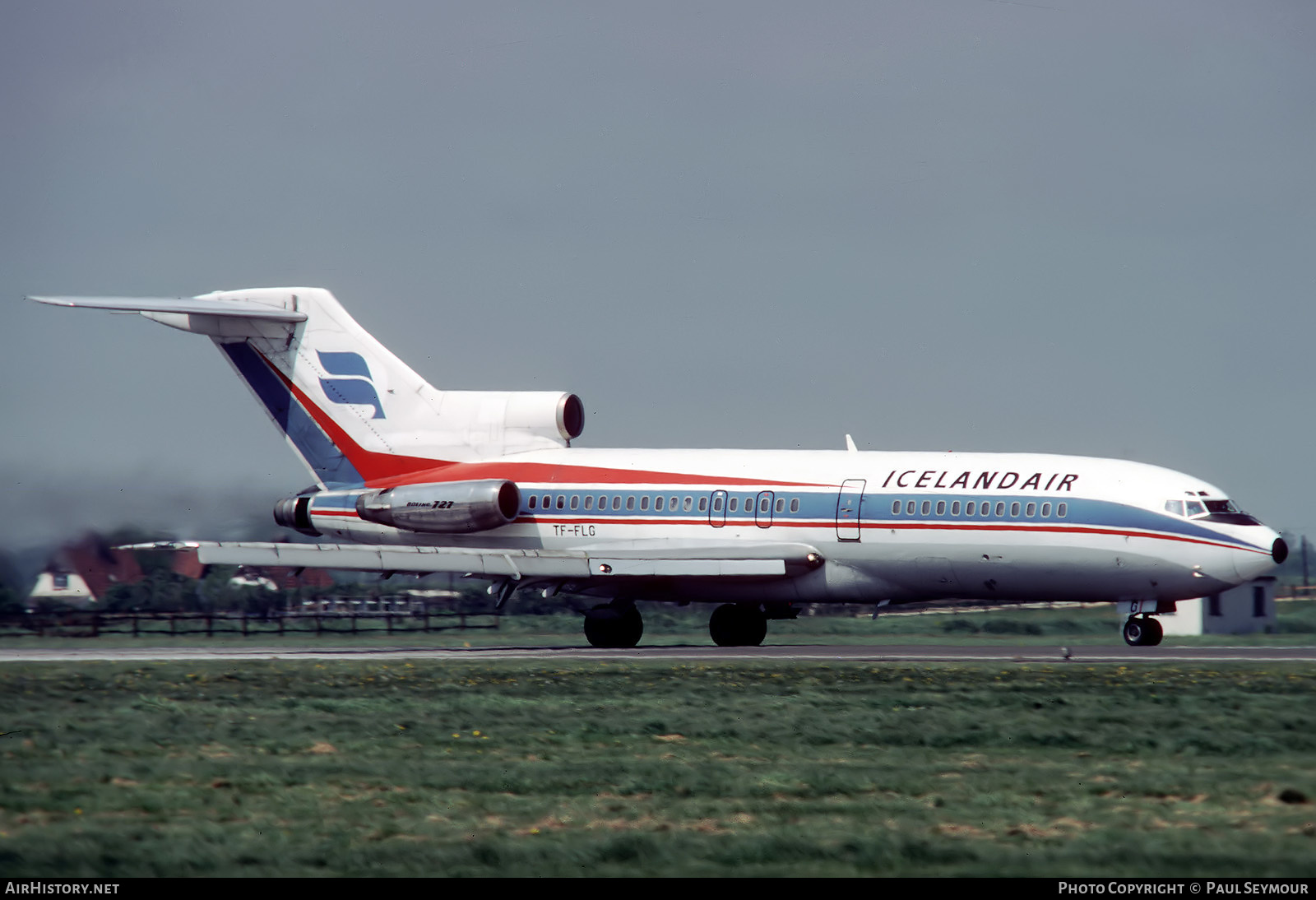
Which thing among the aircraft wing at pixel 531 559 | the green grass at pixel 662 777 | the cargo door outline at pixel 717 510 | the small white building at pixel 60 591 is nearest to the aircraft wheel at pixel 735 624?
the aircraft wing at pixel 531 559

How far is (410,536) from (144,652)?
8.14 m

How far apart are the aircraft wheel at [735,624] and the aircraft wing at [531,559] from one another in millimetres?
2439

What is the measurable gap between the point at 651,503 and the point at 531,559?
3594 mm

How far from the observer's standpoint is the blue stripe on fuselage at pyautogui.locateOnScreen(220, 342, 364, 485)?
46.1 meters

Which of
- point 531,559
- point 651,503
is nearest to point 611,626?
point 531,559

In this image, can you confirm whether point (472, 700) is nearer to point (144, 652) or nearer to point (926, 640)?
point (144, 652)

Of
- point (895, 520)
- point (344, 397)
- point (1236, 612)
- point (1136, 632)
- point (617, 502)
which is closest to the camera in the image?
point (1136, 632)

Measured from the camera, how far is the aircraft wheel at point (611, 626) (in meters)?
41.9

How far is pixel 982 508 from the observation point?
1481 inches

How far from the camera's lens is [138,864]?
11.8 meters

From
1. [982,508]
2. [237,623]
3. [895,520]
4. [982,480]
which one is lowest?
[237,623]

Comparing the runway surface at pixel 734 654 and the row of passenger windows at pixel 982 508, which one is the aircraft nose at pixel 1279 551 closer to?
the runway surface at pixel 734 654

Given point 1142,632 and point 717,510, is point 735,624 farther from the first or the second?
point 1142,632

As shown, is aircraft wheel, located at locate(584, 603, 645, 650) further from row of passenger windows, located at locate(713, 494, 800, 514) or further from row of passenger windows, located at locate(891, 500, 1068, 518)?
row of passenger windows, located at locate(891, 500, 1068, 518)
